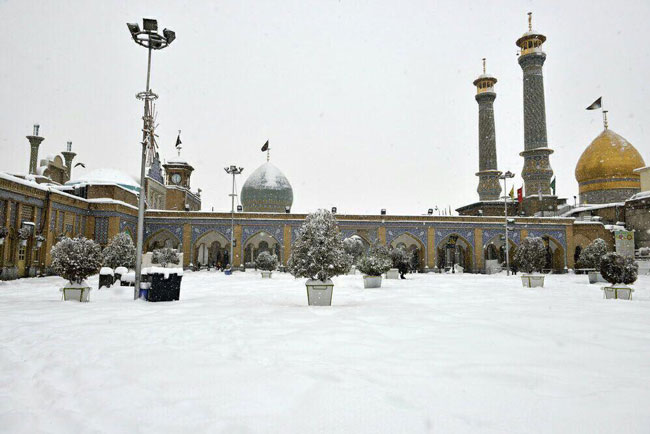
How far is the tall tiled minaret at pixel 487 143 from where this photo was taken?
40.3 metres

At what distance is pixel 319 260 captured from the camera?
1020 cm

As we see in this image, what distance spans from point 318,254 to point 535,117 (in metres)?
34.0

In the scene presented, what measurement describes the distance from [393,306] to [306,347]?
15.5 feet

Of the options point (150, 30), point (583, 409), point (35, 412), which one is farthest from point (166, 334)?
point (150, 30)

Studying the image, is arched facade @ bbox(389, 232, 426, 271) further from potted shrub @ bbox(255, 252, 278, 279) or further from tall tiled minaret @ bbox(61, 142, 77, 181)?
tall tiled minaret @ bbox(61, 142, 77, 181)

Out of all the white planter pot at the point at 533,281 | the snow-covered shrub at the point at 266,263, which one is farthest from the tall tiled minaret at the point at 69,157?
the white planter pot at the point at 533,281

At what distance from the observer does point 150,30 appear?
35.9 feet

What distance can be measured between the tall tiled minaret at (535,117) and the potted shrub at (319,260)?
3220cm

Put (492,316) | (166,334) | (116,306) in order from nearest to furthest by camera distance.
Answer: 1. (166,334)
2. (492,316)
3. (116,306)

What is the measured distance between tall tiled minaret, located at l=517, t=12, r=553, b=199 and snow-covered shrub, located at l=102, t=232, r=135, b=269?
33196mm

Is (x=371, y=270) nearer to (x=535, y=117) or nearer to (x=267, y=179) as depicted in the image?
(x=267, y=179)

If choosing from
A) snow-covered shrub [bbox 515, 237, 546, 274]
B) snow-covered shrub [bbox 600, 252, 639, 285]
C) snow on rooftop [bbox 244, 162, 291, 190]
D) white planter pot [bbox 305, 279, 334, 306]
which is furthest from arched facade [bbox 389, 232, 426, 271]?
white planter pot [bbox 305, 279, 334, 306]

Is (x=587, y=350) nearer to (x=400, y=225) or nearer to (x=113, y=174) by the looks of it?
(x=400, y=225)

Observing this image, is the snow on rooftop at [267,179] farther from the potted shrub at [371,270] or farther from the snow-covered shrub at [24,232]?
the potted shrub at [371,270]
